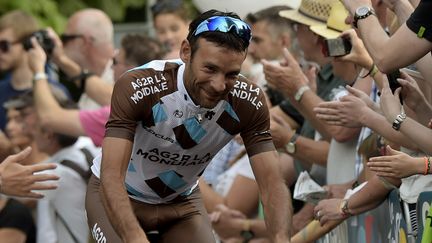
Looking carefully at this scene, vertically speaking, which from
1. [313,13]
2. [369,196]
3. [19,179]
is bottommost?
[19,179]

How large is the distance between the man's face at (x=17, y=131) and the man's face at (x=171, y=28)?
4.88 feet

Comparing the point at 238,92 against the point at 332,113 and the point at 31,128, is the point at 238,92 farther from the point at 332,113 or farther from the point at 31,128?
the point at 31,128

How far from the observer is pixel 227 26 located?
638cm

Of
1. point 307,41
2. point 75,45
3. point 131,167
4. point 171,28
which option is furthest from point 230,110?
point 75,45

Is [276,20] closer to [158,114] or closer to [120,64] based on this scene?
[120,64]

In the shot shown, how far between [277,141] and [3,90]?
4.15 meters

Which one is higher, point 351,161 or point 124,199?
point 124,199

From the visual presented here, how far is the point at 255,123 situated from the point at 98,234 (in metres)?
1.05

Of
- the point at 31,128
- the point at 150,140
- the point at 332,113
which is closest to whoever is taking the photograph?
the point at 150,140

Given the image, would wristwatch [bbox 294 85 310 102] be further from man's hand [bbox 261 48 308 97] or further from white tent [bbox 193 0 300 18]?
white tent [bbox 193 0 300 18]

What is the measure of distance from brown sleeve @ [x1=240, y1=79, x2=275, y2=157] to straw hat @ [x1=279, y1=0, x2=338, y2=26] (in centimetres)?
218

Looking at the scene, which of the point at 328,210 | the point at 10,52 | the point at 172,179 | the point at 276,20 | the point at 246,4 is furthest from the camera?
the point at 10,52

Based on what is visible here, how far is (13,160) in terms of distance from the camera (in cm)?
799

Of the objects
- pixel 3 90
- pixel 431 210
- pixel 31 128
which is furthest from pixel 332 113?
pixel 3 90
